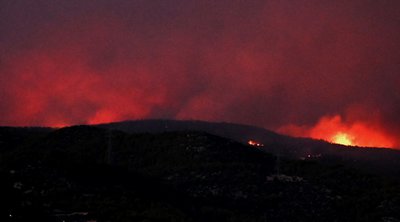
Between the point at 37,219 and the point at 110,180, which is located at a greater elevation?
the point at 110,180

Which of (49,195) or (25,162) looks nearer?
(49,195)

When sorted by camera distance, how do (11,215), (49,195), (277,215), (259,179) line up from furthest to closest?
1. (259,179)
2. (277,215)
3. (49,195)
4. (11,215)

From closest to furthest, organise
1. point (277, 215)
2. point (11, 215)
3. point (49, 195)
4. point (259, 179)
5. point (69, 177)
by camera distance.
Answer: point (11, 215) → point (49, 195) → point (69, 177) → point (277, 215) → point (259, 179)

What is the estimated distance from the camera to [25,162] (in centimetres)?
15088

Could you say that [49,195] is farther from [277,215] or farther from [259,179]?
[259,179]

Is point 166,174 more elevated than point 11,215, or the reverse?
point 166,174

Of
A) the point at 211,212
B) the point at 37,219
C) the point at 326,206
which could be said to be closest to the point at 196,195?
the point at 211,212

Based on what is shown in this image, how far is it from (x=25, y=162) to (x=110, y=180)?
662 inches

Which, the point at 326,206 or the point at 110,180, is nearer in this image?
the point at 110,180

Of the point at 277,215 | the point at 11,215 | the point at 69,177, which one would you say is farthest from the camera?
the point at 277,215

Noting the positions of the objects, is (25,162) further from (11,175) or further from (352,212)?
(352,212)

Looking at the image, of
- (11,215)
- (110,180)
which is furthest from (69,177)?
(11,215)

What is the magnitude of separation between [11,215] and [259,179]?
88.5m

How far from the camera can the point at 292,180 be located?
617 ft
